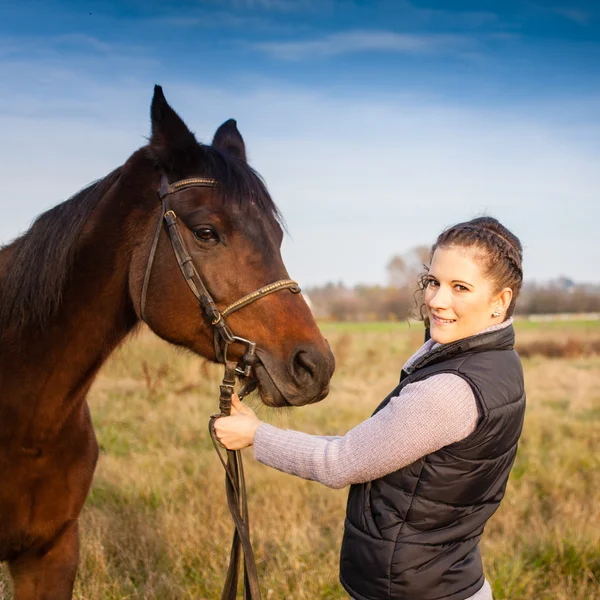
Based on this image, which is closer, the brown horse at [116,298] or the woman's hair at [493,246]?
the woman's hair at [493,246]

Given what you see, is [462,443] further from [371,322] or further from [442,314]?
[371,322]

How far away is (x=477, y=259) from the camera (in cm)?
Result: 209

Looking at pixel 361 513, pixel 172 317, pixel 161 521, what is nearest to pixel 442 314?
pixel 361 513

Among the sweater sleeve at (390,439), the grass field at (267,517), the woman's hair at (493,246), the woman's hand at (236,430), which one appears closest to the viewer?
the sweater sleeve at (390,439)

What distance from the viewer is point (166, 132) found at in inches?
102

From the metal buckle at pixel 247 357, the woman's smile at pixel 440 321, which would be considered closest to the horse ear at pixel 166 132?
the metal buckle at pixel 247 357

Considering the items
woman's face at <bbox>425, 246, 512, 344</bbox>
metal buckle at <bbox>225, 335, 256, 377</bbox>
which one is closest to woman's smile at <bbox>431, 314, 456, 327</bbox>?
woman's face at <bbox>425, 246, 512, 344</bbox>

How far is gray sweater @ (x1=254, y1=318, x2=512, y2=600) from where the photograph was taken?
197cm

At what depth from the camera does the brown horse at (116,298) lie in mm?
2426

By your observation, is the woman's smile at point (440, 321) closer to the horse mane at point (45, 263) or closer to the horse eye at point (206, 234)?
the horse eye at point (206, 234)

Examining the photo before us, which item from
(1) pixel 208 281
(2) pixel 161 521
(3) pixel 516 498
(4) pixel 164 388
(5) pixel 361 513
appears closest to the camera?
(5) pixel 361 513

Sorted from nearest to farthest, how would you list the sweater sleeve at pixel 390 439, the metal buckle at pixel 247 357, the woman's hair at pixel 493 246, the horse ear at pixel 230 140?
the sweater sleeve at pixel 390 439 < the woman's hair at pixel 493 246 < the metal buckle at pixel 247 357 < the horse ear at pixel 230 140

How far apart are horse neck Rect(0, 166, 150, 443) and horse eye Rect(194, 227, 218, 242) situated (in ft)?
1.17

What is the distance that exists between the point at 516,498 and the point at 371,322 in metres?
43.1
